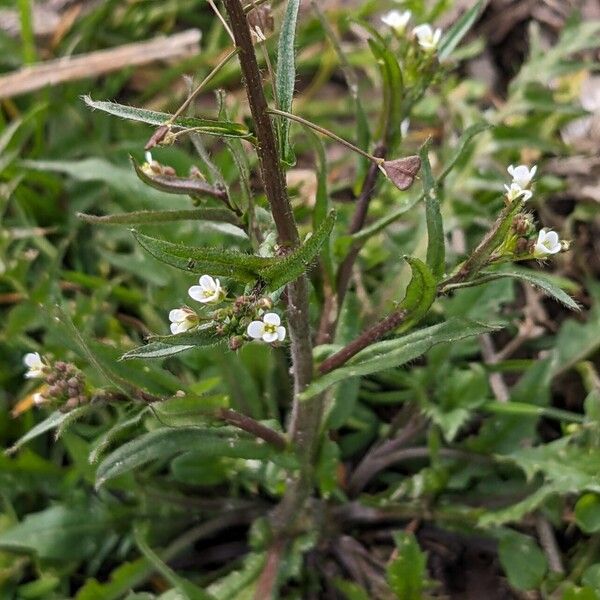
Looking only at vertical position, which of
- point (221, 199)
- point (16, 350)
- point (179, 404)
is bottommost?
point (16, 350)

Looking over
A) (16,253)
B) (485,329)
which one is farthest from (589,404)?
(16,253)

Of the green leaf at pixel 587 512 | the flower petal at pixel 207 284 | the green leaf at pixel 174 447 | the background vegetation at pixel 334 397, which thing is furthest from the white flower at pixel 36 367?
the green leaf at pixel 587 512

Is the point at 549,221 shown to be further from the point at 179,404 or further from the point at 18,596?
the point at 18,596

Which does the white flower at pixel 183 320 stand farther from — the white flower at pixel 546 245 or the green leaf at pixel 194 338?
the white flower at pixel 546 245

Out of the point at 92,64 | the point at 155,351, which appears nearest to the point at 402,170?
the point at 155,351

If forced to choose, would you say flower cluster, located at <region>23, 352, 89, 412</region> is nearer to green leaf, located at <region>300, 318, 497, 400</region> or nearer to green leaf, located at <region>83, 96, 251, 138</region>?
green leaf, located at <region>300, 318, 497, 400</region>

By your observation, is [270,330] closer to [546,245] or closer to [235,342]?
[235,342]
